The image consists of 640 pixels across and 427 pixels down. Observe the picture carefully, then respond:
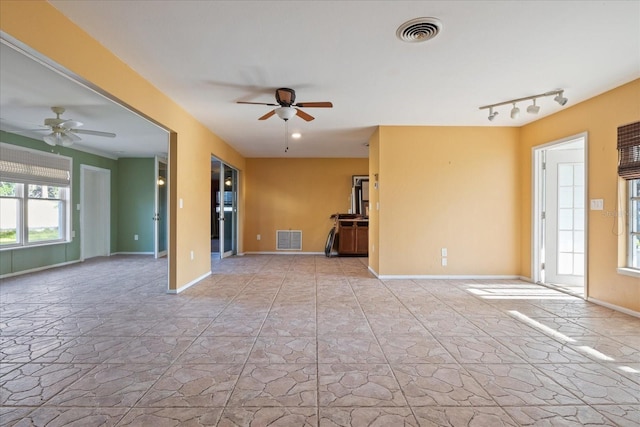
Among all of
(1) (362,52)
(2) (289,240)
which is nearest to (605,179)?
(1) (362,52)

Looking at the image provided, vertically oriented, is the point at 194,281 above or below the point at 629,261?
below

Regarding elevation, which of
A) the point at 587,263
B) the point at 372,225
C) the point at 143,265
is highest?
the point at 372,225

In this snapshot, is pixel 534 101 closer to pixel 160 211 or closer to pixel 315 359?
pixel 315 359

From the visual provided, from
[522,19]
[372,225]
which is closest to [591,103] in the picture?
[522,19]

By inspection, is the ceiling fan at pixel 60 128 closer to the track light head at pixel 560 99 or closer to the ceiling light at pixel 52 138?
the ceiling light at pixel 52 138

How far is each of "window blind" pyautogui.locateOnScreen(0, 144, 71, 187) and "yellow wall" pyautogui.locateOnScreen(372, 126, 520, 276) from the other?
6.22 meters

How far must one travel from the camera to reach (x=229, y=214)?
25.0ft

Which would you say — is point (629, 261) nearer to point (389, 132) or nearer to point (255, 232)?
point (389, 132)

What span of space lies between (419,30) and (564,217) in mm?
3929

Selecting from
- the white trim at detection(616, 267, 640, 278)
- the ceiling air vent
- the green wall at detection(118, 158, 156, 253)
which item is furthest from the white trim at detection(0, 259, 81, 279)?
the white trim at detection(616, 267, 640, 278)

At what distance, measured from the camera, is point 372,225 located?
550 centimetres

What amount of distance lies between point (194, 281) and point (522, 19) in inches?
190

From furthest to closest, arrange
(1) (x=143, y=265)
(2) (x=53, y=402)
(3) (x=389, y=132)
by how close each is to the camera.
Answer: (1) (x=143, y=265), (3) (x=389, y=132), (2) (x=53, y=402)

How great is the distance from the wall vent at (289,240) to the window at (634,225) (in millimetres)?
6104
